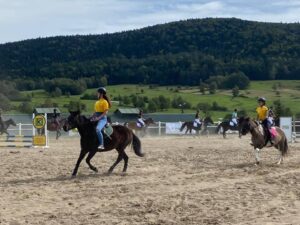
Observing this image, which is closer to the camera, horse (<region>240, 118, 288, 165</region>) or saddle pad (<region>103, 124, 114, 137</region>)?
saddle pad (<region>103, 124, 114, 137</region>)

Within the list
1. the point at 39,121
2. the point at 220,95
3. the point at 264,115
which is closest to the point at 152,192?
the point at 264,115

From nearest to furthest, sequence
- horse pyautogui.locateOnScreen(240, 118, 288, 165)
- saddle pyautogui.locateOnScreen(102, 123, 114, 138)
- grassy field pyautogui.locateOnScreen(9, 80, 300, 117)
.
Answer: saddle pyautogui.locateOnScreen(102, 123, 114, 138)
horse pyautogui.locateOnScreen(240, 118, 288, 165)
grassy field pyautogui.locateOnScreen(9, 80, 300, 117)

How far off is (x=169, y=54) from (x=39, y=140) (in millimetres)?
113078

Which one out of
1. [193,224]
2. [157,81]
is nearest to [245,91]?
[157,81]

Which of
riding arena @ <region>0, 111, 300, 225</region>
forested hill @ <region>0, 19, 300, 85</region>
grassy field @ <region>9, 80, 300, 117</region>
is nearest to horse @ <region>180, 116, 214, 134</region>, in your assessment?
riding arena @ <region>0, 111, 300, 225</region>

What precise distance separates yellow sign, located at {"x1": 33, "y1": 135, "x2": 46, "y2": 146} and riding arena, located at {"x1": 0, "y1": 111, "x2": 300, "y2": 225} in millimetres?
5075

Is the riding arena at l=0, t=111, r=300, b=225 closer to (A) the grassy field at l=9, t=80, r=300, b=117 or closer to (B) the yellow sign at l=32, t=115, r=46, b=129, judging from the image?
(B) the yellow sign at l=32, t=115, r=46, b=129

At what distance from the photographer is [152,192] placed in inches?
477

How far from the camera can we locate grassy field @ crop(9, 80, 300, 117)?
78.4 metres

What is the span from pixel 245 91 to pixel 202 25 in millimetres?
55880

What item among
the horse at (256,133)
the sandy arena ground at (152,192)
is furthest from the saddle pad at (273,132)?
the sandy arena ground at (152,192)

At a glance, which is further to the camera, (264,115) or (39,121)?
(39,121)

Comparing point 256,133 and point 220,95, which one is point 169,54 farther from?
point 256,133

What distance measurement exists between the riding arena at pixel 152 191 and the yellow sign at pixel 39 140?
5075 millimetres
